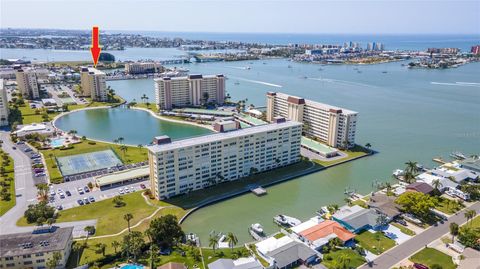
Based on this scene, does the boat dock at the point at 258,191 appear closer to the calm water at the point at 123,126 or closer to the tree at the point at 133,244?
the tree at the point at 133,244

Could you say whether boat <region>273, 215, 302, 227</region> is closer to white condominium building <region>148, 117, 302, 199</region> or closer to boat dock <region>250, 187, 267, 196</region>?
boat dock <region>250, 187, 267, 196</region>

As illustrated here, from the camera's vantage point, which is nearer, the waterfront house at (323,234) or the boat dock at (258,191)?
the waterfront house at (323,234)

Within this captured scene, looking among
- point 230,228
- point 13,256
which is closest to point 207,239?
point 230,228

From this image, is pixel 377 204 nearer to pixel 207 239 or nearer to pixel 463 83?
pixel 207 239

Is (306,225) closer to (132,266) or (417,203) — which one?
(417,203)

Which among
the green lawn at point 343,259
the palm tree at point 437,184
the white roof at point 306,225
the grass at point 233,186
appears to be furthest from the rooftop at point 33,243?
the palm tree at point 437,184

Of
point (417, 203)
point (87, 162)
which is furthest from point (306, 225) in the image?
point (87, 162)
